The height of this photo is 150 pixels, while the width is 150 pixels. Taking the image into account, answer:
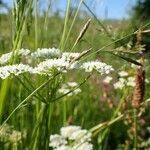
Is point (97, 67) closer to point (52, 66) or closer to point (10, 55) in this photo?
point (52, 66)

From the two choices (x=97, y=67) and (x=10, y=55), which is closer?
(x=97, y=67)

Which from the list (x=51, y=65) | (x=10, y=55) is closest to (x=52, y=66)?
(x=51, y=65)

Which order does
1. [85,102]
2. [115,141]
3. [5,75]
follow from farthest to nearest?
[85,102] → [115,141] → [5,75]

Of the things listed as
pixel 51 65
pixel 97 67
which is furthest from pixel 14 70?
pixel 97 67

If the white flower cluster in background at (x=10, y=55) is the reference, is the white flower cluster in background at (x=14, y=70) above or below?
below

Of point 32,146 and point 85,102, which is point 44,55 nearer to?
point 32,146

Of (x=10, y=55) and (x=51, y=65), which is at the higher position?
(x=10, y=55)

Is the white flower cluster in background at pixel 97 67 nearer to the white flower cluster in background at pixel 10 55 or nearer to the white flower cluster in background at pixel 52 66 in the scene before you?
the white flower cluster in background at pixel 52 66

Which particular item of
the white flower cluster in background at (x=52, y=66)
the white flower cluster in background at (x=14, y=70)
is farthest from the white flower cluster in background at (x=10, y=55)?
the white flower cluster in background at (x=14, y=70)

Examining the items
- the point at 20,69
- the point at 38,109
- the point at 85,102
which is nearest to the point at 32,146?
the point at 38,109

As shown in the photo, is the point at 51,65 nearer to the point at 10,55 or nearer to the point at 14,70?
the point at 14,70

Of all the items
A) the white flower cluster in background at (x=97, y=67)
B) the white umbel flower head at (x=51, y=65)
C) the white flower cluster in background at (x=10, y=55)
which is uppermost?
the white flower cluster in background at (x=10, y=55)
